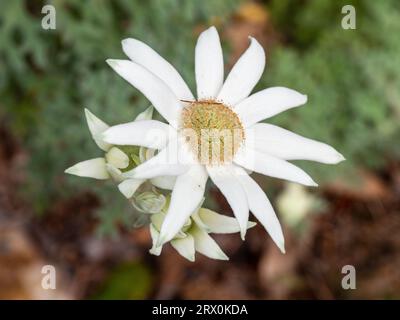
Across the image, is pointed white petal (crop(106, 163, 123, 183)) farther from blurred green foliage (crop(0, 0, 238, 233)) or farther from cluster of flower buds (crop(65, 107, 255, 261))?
blurred green foliage (crop(0, 0, 238, 233))

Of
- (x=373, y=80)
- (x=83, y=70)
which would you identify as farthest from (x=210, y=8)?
(x=373, y=80)

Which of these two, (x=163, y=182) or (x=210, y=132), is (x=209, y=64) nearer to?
(x=210, y=132)

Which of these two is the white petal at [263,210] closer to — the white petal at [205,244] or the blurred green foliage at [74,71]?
the white petal at [205,244]

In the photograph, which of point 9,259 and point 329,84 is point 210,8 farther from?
point 9,259

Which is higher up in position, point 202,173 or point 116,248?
point 202,173

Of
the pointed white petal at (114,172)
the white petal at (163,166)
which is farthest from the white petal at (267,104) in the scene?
the pointed white petal at (114,172)

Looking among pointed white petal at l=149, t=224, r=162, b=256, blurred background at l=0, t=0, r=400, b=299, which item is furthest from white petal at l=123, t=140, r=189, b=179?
blurred background at l=0, t=0, r=400, b=299

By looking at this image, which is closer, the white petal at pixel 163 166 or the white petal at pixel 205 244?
the white petal at pixel 163 166
